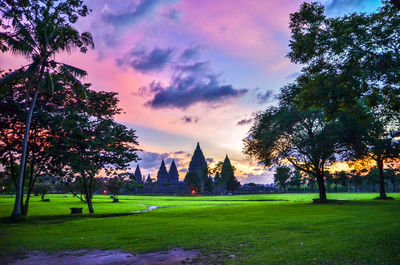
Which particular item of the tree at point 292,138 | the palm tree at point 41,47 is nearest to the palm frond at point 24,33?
the palm tree at point 41,47

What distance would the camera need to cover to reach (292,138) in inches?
1339

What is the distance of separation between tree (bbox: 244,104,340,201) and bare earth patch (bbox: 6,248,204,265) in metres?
26.1

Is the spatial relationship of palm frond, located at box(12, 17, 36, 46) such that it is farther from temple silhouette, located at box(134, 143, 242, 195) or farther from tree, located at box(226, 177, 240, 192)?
tree, located at box(226, 177, 240, 192)

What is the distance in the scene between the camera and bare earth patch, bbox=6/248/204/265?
302 inches

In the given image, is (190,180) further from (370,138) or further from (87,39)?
(87,39)

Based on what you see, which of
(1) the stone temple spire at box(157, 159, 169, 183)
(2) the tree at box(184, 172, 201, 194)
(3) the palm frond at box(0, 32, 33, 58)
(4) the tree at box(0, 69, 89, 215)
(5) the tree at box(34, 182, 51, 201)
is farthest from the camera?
(1) the stone temple spire at box(157, 159, 169, 183)

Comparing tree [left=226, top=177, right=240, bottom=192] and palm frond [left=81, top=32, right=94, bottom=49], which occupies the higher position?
palm frond [left=81, top=32, right=94, bottom=49]

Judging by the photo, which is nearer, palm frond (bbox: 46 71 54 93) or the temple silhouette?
palm frond (bbox: 46 71 54 93)

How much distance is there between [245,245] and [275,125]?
25.8 meters

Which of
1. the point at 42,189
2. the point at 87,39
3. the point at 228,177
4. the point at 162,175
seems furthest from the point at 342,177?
the point at 162,175

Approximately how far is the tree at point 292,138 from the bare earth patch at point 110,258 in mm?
26095

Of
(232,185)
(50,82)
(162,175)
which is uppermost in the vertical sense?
(50,82)

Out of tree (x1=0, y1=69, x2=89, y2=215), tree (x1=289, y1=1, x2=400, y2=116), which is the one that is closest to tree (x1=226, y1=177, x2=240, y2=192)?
tree (x1=0, y1=69, x2=89, y2=215)

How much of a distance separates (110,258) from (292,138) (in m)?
30.0
